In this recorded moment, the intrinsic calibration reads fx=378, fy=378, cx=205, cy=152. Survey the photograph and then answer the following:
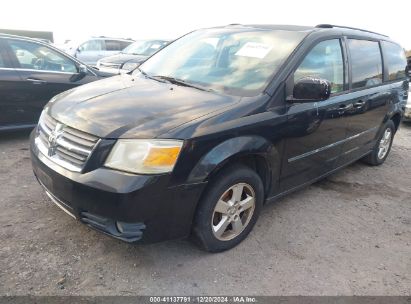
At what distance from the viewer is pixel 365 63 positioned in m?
4.31

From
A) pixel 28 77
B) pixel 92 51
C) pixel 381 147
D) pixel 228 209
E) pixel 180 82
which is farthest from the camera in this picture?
pixel 92 51

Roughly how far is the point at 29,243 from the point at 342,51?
3.39m

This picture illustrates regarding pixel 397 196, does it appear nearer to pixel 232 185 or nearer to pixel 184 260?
pixel 232 185

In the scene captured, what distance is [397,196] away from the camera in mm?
4445

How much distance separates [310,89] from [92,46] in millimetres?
13732

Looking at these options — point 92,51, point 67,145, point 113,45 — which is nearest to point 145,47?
point 92,51

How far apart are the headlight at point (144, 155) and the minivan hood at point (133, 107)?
6 centimetres

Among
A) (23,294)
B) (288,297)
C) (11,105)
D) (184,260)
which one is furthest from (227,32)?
(11,105)

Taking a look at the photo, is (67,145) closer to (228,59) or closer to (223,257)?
(223,257)

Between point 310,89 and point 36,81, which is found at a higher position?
point 310,89

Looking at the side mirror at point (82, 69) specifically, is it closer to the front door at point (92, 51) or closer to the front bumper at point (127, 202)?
the front bumper at point (127, 202)

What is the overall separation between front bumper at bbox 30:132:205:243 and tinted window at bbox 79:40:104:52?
13519 mm

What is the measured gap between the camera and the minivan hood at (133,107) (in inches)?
98.5

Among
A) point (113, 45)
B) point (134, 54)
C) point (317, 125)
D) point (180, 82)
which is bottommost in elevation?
point (113, 45)
